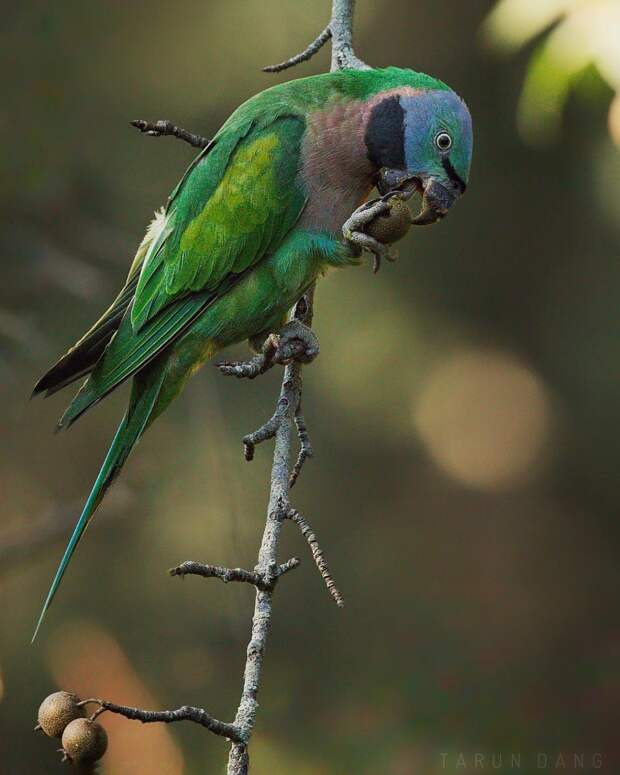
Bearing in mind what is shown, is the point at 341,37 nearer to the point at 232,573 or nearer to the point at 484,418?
the point at 232,573

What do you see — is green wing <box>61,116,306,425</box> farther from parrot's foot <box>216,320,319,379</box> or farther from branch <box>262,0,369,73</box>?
branch <box>262,0,369,73</box>

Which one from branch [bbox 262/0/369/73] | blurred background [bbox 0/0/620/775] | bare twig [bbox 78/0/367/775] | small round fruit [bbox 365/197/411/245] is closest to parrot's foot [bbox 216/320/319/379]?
bare twig [bbox 78/0/367/775]

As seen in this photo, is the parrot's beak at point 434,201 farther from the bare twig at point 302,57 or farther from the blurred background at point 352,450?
the blurred background at point 352,450

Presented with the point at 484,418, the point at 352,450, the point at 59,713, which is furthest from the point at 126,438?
the point at 484,418

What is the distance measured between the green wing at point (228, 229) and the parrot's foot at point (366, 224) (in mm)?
193

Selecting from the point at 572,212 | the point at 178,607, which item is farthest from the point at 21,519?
the point at 572,212

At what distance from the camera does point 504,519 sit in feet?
15.9

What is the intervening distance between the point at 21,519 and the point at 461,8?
2633mm

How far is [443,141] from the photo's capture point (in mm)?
2287

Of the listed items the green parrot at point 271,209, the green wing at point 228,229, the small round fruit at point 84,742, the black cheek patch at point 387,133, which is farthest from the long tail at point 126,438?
the black cheek patch at point 387,133

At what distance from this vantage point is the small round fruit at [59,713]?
71.2 inches

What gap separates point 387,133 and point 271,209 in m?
0.29

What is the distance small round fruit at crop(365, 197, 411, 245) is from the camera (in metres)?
2.14

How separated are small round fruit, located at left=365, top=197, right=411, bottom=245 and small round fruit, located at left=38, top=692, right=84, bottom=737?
1028 millimetres
